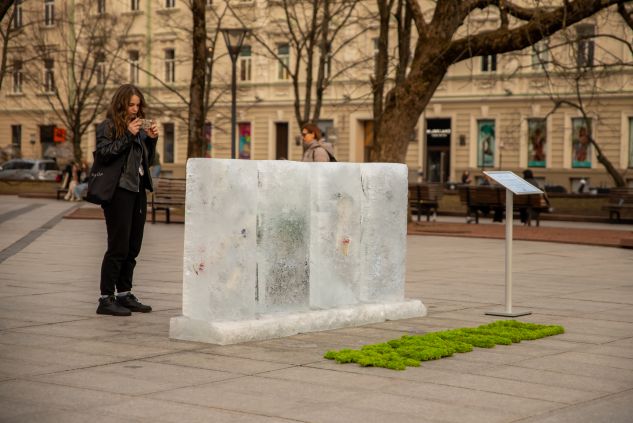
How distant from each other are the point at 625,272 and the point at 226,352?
8.48 m

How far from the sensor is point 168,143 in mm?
67438

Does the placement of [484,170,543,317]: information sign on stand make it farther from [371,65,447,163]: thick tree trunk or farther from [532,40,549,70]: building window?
[371,65,447,163]: thick tree trunk

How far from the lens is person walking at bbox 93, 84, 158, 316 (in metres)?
9.63

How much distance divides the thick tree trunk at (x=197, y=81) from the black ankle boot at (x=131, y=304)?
59.8 feet

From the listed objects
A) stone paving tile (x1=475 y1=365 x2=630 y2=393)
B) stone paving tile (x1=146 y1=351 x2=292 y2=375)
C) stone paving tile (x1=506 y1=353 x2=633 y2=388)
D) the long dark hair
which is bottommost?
stone paving tile (x1=475 y1=365 x2=630 y2=393)

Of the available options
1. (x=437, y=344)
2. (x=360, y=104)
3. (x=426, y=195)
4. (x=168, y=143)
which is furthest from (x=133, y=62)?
(x=437, y=344)

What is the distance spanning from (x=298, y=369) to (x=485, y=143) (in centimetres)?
4969

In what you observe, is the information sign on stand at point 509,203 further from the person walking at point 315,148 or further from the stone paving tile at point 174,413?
the stone paving tile at point 174,413

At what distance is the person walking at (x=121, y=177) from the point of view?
9633mm

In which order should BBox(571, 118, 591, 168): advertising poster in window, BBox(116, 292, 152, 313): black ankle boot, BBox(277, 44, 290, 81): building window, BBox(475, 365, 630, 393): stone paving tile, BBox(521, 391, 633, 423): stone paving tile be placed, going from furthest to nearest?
BBox(277, 44, 290, 81): building window, BBox(571, 118, 591, 168): advertising poster in window, BBox(116, 292, 152, 313): black ankle boot, BBox(475, 365, 630, 393): stone paving tile, BBox(521, 391, 633, 423): stone paving tile

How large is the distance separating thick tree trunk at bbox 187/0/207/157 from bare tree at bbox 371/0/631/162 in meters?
4.86

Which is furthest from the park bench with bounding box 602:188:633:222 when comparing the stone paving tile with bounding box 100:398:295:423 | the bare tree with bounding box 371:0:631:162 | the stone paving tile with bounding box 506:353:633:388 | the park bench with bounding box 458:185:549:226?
the stone paving tile with bounding box 100:398:295:423

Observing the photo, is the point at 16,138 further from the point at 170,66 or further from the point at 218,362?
the point at 218,362

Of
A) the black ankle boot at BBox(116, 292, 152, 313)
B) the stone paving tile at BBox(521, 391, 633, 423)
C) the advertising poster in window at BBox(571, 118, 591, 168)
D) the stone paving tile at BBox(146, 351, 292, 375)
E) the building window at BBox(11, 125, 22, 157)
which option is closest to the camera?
the stone paving tile at BBox(521, 391, 633, 423)
